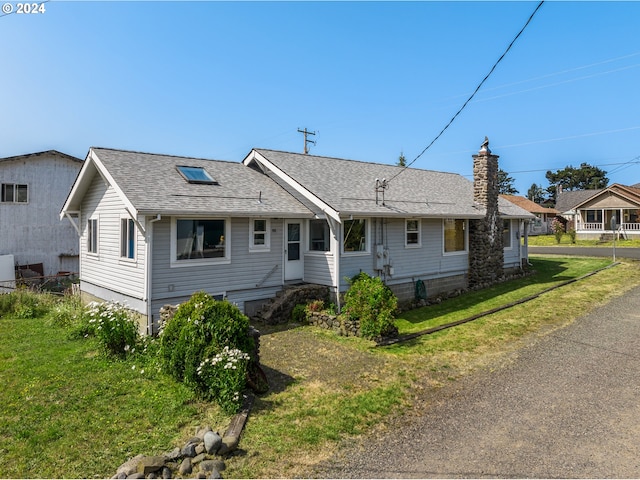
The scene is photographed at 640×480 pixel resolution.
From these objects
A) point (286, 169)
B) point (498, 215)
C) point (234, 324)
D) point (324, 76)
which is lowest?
point (234, 324)

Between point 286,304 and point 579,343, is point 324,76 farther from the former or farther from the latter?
point 579,343

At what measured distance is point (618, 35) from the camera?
32.0ft

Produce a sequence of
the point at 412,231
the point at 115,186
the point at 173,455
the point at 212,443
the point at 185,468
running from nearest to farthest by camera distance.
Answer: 1. the point at 185,468
2. the point at 173,455
3. the point at 212,443
4. the point at 115,186
5. the point at 412,231

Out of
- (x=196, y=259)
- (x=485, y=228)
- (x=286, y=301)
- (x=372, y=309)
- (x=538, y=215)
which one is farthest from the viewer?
(x=538, y=215)

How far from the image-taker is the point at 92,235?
48.0 ft

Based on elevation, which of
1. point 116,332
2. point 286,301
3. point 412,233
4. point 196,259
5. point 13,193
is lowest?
point 116,332

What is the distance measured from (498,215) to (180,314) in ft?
53.3

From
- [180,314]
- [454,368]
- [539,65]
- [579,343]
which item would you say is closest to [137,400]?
[180,314]

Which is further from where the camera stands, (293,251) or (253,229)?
(293,251)

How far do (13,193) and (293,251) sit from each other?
644 inches

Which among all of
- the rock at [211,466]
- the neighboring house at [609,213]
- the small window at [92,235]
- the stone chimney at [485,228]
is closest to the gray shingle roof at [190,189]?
the small window at [92,235]

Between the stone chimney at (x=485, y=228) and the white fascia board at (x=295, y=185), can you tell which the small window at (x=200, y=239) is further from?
the stone chimney at (x=485, y=228)

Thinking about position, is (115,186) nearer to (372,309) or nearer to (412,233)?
(372,309)

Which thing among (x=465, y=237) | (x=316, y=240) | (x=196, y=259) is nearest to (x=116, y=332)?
(x=196, y=259)
